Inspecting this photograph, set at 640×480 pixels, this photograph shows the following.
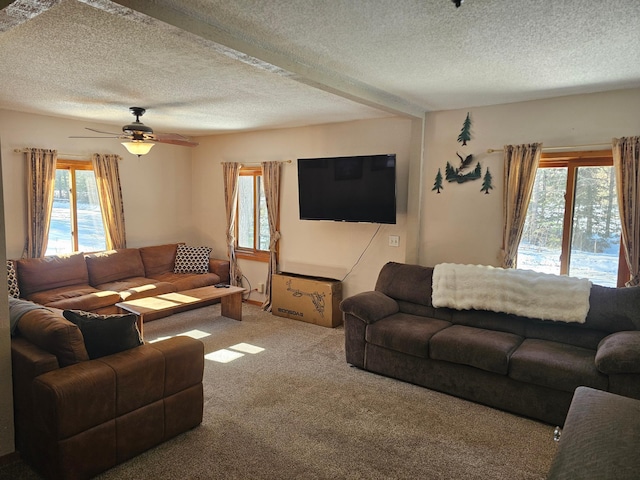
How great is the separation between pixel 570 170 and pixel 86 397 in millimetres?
4230

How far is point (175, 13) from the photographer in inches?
84.6

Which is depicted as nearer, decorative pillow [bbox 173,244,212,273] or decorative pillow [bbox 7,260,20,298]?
decorative pillow [bbox 7,260,20,298]

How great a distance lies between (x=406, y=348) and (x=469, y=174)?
2.00m

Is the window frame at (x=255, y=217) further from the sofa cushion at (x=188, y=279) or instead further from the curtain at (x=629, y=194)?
the curtain at (x=629, y=194)

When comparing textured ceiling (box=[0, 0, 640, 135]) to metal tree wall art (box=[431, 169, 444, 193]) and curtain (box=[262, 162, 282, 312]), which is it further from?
curtain (box=[262, 162, 282, 312])

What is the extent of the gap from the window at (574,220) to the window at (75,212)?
18.0ft

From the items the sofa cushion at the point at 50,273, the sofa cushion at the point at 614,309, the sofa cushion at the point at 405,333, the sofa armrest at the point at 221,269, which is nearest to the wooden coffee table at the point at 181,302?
the sofa armrest at the point at 221,269

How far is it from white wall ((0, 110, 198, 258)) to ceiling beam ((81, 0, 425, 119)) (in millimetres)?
3387

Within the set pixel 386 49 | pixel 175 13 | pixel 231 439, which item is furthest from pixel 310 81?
pixel 231 439

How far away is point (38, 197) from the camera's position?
16.7 feet

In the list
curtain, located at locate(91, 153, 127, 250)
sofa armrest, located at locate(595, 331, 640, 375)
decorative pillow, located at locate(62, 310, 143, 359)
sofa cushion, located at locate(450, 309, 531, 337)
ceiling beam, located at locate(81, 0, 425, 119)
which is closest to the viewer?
ceiling beam, located at locate(81, 0, 425, 119)

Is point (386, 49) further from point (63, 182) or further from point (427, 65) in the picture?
point (63, 182)

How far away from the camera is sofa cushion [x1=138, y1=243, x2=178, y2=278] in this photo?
6.09 metres

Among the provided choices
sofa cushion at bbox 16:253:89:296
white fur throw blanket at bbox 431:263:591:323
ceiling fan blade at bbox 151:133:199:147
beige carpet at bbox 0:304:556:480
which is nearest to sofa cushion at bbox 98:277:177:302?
sofa cushion at bbox 16:253:89:296
